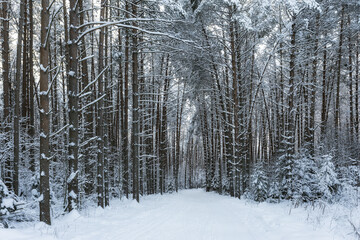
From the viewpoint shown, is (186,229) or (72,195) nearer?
(186,229)

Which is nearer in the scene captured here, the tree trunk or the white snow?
the tree trunk

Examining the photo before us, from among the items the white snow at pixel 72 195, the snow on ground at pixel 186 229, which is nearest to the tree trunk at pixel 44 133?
the snow on ground at pixel 186 229

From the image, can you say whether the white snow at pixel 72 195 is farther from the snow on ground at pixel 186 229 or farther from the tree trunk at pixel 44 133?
the tree trunk at pixel 44 133

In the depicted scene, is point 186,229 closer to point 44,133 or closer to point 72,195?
point 72,195

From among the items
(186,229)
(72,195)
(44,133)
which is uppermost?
(44,133)

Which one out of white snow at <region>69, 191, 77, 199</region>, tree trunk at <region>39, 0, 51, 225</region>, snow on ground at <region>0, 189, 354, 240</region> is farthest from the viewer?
white snow at <region>69, 191, 77, 199</region>

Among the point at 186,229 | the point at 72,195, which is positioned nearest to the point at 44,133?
the point at 72,195

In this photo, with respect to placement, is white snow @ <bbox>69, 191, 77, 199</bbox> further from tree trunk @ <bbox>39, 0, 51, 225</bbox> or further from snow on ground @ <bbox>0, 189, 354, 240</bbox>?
tree trunk @ <bbox>39, 0, 51, 225</bbox>

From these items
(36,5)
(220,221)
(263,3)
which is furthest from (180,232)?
(36,5)

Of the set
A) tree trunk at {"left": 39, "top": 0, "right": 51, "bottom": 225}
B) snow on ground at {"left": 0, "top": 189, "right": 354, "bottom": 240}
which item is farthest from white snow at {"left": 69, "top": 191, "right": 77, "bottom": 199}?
tree trunk at {"left": 39, "top": 0, "right": 51, "bottom": 225}

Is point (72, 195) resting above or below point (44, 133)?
below

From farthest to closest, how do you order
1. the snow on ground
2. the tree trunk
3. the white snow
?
the white snow
the tree trunk
the snow on ground

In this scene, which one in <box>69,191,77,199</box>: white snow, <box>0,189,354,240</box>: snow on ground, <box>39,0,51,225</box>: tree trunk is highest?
<box>39,0,51,225</box>: tree trunk

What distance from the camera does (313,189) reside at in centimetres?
1209
